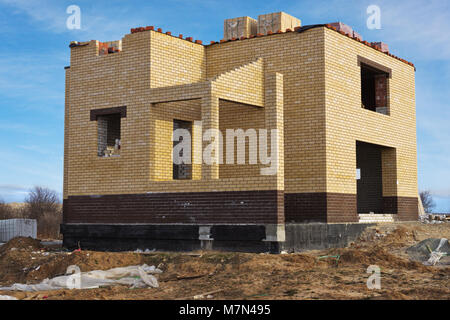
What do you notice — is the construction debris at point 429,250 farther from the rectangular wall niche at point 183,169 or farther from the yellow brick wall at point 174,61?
the yellow brick wall at point 174,61

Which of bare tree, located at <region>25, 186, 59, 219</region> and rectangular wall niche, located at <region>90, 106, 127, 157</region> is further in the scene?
bare tree, located at <region>25, 186, 59, 219</region>

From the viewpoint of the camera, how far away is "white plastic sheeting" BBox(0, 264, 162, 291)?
10492mm

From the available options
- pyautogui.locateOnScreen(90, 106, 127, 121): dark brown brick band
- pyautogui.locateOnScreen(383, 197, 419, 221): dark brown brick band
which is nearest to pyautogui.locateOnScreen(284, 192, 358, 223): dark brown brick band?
pyautogui.locateOnScreen(383, 197, 419, 221): dark brown brick band

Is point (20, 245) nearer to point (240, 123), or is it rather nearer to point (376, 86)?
point (240, 123)

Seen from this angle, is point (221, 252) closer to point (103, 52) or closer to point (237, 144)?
point (237, 144)

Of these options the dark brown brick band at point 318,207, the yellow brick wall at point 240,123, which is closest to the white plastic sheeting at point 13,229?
the yellow brick wall at point 240,123

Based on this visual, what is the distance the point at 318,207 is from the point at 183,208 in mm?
3437

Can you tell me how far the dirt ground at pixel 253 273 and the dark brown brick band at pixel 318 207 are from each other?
89 centimetres

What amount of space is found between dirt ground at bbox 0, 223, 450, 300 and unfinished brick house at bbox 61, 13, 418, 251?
3.06 feet

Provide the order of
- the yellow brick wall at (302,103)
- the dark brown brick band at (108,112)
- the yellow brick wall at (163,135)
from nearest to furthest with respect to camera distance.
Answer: the yellow brick wall at (163,135), the yellow brick wall at (302,103), the dark brown brick band at (108,112)

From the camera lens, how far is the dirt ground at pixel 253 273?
29.8 ft

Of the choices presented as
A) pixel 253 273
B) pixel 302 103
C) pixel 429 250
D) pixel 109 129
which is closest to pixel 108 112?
pixel 109 129

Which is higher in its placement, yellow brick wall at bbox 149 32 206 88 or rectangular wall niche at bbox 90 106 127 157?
yellow brick wall at bbox 149 32 206 88

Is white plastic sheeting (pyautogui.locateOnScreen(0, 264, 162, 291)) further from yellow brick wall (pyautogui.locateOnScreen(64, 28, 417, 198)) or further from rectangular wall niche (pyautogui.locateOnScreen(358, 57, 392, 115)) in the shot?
rectangular wall niche (pyautogui.locateOnScreen(358, 57, 392, 115))
